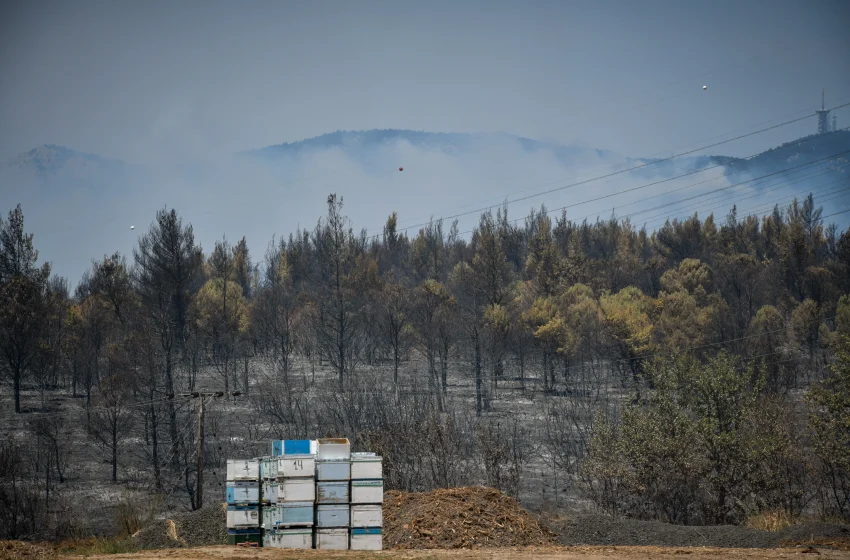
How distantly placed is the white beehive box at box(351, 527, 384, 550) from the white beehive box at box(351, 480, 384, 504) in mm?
812

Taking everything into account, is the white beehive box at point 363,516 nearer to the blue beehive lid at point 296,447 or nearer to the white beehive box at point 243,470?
the blue beehive lid at point 296,447

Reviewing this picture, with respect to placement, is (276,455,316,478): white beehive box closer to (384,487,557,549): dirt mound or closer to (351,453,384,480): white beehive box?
(351,453,384,480): white beehive box

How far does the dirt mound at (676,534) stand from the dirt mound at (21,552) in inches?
648

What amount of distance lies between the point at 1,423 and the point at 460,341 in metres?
43.7

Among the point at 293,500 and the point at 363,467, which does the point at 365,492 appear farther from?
the point at 293,500

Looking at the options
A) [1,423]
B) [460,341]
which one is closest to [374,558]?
[1,423]

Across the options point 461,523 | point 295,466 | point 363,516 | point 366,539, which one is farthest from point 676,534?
point 295,466

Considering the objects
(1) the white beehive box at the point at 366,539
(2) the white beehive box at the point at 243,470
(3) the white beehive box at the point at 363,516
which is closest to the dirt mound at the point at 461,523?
(1) the white beehive box at the point at 366,539

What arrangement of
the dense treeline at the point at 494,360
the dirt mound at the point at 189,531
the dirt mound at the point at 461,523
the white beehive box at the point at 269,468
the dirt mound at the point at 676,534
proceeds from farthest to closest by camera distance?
the dense treeline at the point at 494,360
the dirt mound at the point at 189,531
the dirt mound at the point at 461,523
the dirt mound at the point at 676,534
the white beehive box at the point at 269,468

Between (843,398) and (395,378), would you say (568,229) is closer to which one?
(395,378)

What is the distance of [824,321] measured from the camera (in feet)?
298

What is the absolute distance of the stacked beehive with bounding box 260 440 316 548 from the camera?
25156 millimetres

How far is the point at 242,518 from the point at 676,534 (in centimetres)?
1422

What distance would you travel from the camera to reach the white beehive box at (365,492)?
25328mm
